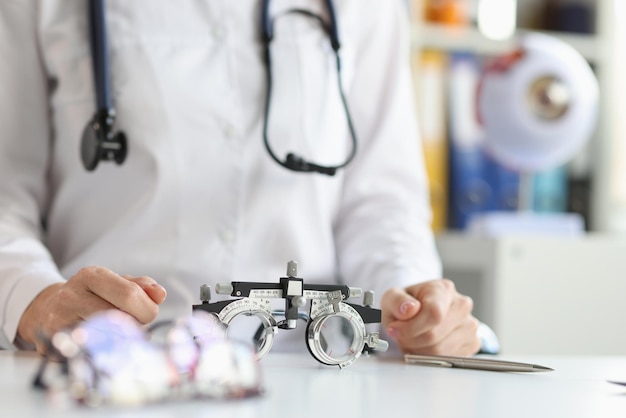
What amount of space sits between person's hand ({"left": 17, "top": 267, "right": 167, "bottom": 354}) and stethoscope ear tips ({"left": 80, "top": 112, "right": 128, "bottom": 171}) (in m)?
0.19

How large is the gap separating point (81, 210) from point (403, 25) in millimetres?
531

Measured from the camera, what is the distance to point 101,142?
1.00 meters

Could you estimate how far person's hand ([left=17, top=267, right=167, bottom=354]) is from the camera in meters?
0.73

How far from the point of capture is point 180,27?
44.1 inches

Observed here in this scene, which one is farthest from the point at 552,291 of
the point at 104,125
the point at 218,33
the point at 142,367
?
the point at 142,367

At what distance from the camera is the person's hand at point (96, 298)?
2.39 ft

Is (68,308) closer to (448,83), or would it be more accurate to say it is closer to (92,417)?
(92,417)

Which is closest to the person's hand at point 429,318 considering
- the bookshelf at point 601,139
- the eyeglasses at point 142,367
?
the eyeglasses at point 142,367

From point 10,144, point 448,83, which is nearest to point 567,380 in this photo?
point 10,144

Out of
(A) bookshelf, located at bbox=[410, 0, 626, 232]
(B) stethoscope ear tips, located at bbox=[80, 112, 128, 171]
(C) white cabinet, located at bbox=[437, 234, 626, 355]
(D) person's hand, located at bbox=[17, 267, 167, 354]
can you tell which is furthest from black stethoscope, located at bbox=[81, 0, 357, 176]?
(A) bookshelf, located at bbox=[410, 0, 626, 232]

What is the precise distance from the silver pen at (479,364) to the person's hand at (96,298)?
0.25 metres

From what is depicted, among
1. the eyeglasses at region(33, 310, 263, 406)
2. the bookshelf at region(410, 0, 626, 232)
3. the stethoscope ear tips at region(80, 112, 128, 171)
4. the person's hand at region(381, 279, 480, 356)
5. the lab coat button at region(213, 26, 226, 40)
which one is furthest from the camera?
the bookshelf at region(410, 0, 626, 232)

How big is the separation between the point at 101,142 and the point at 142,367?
534 mm

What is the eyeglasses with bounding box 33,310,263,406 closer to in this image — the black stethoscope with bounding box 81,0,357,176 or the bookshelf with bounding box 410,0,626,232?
the black stethoscope with bounding box 81,0,357,176
